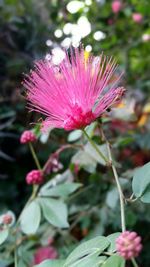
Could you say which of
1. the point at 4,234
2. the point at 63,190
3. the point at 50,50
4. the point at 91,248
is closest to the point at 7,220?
the point at 4,234

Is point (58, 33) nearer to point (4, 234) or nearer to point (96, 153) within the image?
point (96, 153)

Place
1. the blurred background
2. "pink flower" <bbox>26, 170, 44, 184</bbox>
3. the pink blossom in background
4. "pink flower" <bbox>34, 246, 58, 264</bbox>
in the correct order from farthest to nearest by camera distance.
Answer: the pink blossom in background < the blurred background < "pink flower" <bbox>34, 246, 58, 264</bbox> < "pink flower" <bbox>26, 170, 44, 184</bbox>

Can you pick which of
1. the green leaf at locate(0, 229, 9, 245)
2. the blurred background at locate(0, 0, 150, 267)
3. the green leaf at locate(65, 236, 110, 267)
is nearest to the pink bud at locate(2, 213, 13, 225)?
the green leaf at locate(0, 229, 9, 245)

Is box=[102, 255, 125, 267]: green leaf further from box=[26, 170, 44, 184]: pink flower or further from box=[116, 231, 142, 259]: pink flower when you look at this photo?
box=[26, 170, 44, 184]: pink flower

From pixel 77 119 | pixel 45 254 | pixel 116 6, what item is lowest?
pixel 45 254

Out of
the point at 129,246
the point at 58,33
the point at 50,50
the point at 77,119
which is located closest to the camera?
the point at 129,246

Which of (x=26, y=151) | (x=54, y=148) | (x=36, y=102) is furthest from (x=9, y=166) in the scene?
(x=36, y=102)

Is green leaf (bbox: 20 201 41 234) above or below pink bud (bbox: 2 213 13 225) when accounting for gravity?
below

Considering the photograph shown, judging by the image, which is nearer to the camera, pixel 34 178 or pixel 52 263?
pixel 52 263
